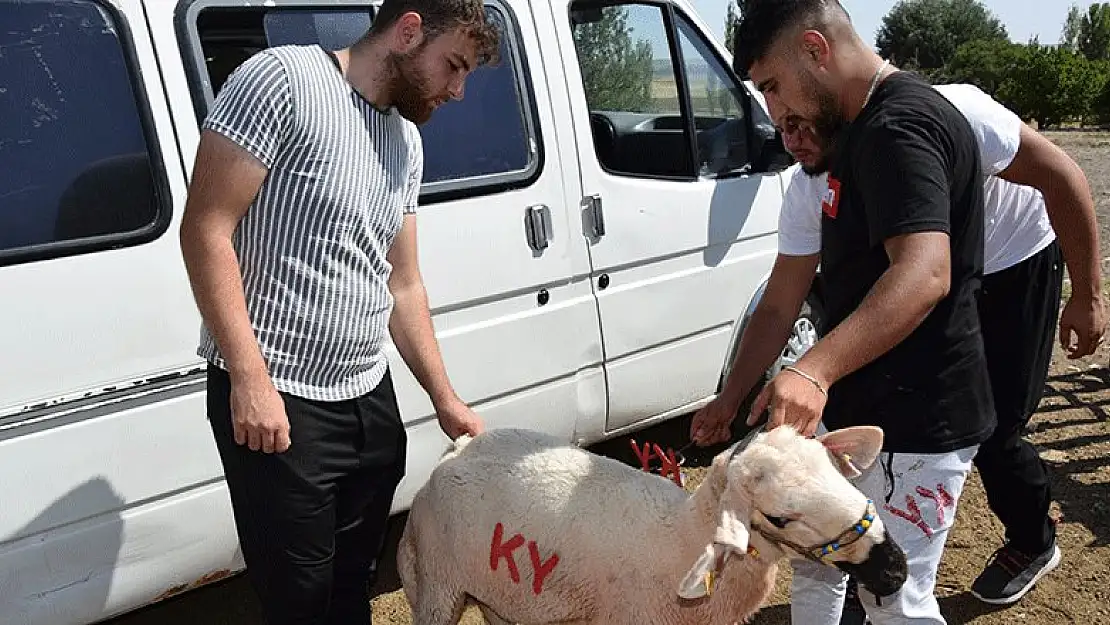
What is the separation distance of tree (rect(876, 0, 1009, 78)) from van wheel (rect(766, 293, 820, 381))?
56.4 m

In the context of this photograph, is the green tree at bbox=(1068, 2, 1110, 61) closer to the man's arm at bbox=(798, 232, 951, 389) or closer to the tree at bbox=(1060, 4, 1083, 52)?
the tree at bbox=(1060, 4, 1083, 52)

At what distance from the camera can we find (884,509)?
92.7 inches

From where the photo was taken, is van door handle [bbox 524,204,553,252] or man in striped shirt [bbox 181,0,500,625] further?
van door handle [bbox 524,204,553,252]

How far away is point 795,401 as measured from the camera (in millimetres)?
1986

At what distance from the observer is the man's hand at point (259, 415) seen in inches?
80.4

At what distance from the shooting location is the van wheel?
16.2 ft

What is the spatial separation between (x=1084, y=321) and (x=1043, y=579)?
3.96 ft

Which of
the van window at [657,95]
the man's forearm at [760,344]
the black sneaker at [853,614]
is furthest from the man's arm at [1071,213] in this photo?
the van window at [657,95]

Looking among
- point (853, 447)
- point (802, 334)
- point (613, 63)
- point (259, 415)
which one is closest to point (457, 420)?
point (259, 415)

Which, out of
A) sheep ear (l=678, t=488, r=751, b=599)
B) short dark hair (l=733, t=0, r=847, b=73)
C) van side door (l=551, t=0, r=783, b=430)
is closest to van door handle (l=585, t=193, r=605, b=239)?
van side door (l=551, t=0, r=783, b=430)

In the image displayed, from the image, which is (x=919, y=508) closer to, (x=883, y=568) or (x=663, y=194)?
(x=883, y=568)

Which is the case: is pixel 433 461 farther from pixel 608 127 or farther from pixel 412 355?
pixel 608 127

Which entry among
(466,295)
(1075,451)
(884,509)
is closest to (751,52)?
(884,509)

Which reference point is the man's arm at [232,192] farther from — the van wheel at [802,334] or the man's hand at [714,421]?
the van wheel at [802,334]
